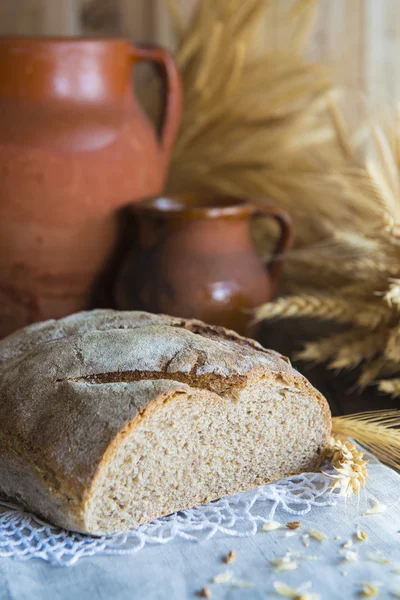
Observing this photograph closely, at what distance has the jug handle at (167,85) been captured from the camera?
7.24ft

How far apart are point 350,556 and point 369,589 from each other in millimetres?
87

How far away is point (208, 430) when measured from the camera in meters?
1.34

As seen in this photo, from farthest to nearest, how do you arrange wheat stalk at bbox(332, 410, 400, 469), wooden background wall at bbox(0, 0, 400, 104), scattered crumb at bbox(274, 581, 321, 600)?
wooden background wall at bbox(0, 0, 400, 104), wheat stalk at bbox(332, 410, 400, 469), scattered crumb at bbox(274, 581, 321, 600)

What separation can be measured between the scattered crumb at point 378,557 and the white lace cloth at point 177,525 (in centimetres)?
15

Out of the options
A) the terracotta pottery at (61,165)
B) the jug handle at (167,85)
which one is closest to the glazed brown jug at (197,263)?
the terracotta pottery at (61,165)

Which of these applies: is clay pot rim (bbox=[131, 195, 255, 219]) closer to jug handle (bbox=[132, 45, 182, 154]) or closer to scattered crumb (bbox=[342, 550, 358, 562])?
jug handle (bbox=[132, 45, 182, 154])

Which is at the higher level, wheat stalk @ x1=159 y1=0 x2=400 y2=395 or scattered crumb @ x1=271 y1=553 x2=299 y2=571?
wheat stalk @ x1=159 y1=0 x2=400 y2=395

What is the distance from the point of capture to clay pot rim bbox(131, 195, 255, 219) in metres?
2.00

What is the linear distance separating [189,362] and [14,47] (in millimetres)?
1097

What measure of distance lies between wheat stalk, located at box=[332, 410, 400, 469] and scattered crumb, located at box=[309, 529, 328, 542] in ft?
0.84

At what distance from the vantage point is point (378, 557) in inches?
47.1

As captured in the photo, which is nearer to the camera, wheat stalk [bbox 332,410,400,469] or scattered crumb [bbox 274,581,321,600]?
scattered crumb [bbox 274,581,321,600]

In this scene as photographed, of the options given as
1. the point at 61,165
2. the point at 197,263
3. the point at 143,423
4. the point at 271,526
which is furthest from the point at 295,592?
the point at 61,165

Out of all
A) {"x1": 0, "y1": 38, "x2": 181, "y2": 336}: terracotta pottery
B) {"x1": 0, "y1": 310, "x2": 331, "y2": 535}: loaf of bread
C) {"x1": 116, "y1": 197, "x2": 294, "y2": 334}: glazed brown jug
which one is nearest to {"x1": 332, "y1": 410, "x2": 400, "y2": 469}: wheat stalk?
{"x1": 0, "y1": 310, "x2": 331, "y2": 535}: loaf of bread
